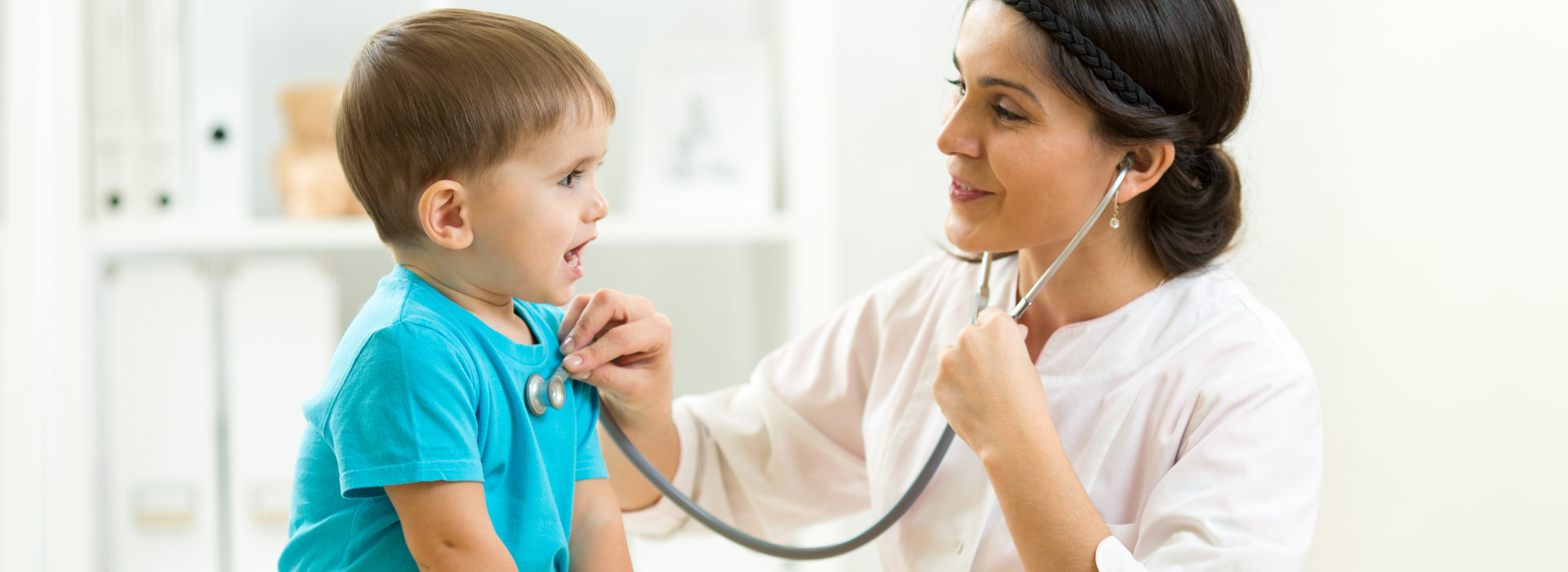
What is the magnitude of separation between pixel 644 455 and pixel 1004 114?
1.85ft

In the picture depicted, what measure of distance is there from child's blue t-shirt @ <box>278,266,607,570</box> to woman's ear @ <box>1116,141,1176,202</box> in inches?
24.2

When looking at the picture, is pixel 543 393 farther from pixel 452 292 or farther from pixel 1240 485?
pixel 1240 485

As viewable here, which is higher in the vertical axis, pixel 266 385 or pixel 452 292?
pixel 452 292

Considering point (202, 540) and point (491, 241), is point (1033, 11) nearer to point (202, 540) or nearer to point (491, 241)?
point (491, 241)

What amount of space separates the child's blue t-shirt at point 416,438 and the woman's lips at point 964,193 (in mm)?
485

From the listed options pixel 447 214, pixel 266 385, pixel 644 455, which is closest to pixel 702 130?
pixel 266 385

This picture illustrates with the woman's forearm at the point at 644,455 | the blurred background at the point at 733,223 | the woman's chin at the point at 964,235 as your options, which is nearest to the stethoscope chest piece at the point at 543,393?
the woman's forearm at the point at 644,455

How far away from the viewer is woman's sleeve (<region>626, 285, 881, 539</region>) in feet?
4.48

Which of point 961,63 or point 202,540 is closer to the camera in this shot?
point 961,63

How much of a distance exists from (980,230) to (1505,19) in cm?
92

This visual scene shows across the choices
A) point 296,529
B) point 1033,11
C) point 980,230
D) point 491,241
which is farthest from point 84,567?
point 1033,11

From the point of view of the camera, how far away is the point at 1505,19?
1466 mm

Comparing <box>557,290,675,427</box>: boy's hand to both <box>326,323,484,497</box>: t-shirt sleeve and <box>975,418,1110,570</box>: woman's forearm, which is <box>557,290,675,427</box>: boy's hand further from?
<box>975,418,1110,570</box>: woman's forearm

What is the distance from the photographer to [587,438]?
0.98 meters
